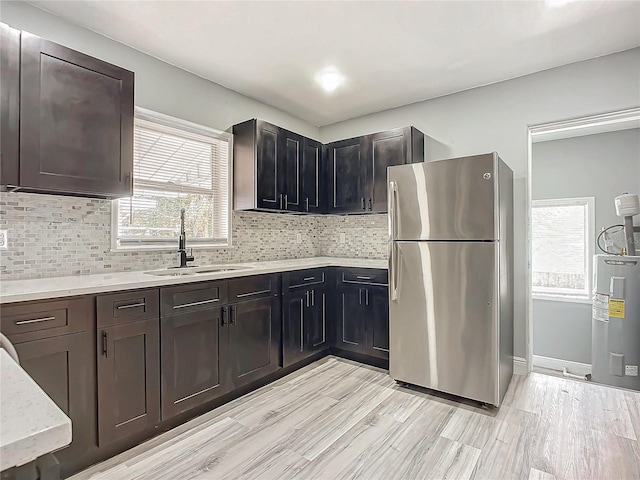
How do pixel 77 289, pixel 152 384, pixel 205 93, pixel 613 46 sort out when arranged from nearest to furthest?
pixel 77 289, pixel 152 384, pixel 613 46, pixel 205 93

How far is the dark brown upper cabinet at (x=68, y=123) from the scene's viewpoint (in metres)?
1.80

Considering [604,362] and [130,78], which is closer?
[130,78]

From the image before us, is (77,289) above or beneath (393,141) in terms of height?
beneath

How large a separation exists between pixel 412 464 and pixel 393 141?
8.77 ft

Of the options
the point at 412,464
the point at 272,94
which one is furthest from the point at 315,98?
the point at 412,464

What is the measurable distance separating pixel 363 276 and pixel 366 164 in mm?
1161

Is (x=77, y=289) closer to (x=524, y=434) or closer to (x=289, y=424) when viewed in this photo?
(x=289, y=424)

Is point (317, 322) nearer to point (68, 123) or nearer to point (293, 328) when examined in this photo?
point (293, 328)

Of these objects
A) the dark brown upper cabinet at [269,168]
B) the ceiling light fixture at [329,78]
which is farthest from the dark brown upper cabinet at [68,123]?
the ceiling light fixture at [329,78]

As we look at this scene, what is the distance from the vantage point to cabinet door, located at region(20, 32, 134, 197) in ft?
6.00

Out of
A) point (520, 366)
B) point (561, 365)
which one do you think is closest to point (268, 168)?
point (520, 366)

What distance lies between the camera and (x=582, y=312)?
14.0ft

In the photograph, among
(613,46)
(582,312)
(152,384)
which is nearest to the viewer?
(152,384)

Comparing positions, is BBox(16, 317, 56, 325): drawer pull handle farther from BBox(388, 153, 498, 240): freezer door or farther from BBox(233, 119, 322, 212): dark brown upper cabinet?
BBox(388, 153, 498, 240): freezer door
